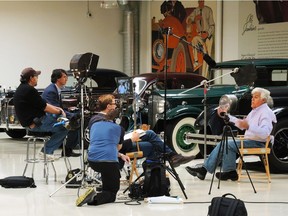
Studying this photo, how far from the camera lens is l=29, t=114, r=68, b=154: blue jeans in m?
7.59

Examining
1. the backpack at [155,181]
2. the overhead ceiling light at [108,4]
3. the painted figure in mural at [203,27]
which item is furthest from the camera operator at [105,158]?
the overhead ceiling light at [108,4]

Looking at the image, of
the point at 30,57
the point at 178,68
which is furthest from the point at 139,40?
the point at 30,57

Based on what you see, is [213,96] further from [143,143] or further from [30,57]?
[30,57]

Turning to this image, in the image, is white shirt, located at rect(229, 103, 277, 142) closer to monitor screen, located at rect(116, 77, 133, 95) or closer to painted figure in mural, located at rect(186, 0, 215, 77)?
monitor screen, located at rect(116, 77, 133, 95)

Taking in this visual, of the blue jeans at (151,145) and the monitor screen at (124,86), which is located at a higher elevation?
the monitor screen at (124,86)

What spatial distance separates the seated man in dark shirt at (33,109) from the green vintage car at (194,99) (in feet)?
7.68

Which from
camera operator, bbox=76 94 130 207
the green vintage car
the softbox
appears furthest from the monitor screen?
camera operator, bbox=76 94 130 207

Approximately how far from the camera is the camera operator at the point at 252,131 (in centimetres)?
735

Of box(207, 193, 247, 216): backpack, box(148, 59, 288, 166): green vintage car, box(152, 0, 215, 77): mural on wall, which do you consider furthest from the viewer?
box(152, 0, 215, 77): mural on wall

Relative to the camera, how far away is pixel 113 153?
20.5 feet

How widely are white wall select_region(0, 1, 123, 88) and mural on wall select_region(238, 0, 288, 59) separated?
15.5ft

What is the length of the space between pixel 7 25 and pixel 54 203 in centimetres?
1079

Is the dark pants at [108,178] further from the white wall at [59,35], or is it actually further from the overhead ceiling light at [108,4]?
the overhead ceiling light at [108,4]

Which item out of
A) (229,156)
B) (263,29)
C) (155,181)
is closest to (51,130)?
(155,181)
